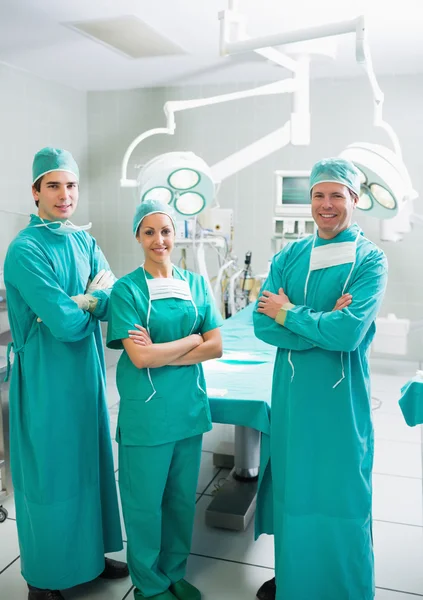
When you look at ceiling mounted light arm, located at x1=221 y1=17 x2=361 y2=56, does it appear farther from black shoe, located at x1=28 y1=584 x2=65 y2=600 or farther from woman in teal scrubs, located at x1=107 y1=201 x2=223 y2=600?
black shoe, located at x1=28 y1=584 x2=65 y2=600

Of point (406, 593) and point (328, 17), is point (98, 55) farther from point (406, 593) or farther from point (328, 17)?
point (406, 593)

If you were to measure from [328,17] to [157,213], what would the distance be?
233cm

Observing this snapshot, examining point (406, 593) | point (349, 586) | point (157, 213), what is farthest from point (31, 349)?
point (406, 593)

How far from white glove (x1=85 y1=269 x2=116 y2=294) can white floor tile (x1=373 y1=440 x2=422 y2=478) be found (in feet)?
6.35

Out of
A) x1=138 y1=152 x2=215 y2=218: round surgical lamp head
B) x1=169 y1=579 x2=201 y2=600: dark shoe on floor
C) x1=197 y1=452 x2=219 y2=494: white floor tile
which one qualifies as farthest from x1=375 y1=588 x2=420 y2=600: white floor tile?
x1=138 y1=152 x2=215 y2=218: round surgical lamp head

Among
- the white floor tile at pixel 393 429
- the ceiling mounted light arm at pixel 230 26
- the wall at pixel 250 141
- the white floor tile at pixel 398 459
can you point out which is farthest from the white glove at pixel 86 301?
the wall at pixel 250 141

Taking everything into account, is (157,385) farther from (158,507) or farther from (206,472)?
(206,472)

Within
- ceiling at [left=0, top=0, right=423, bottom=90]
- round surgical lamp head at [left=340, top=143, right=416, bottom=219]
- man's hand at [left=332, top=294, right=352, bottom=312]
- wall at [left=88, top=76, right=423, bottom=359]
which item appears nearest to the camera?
man's hand at [left=332, top=294, right=352, bottom=312]

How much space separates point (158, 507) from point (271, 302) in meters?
0.77

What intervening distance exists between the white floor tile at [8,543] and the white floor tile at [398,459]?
6.09ft

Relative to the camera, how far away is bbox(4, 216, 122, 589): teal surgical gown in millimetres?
1888

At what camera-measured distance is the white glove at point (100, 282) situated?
205 centimetres

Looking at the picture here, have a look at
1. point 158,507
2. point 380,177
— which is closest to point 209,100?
point 380,177

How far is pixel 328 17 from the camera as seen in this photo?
356 cm
